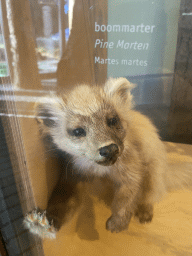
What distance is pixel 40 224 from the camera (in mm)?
766

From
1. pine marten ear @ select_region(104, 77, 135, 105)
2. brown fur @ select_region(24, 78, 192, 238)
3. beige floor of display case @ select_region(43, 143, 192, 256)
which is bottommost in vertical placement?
beige floor of display case @ select_region(43, 143, 192, 256)

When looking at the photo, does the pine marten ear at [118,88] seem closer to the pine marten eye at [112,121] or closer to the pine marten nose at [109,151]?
the pine marten eye at [112,121]

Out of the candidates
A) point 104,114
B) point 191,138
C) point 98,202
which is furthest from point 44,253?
point 191,138

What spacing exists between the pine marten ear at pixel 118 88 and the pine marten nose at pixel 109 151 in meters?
0.19

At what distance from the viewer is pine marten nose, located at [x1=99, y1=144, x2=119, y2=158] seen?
1.95 feet

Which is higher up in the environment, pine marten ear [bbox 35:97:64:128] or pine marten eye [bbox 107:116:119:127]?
pine marten ear [bbox 35:97:64:128]

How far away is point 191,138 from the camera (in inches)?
39.0

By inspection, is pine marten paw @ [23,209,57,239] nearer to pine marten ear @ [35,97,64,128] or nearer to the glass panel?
the glass panel

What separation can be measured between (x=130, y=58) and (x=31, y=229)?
728mm

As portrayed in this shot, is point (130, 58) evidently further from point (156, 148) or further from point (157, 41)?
point (156, 148)

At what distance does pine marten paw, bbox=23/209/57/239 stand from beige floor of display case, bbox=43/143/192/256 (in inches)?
1.2

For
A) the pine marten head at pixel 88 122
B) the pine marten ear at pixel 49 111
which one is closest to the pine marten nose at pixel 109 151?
the pine marten head at pixel 88 122

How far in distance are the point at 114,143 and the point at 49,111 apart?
23 centimetres

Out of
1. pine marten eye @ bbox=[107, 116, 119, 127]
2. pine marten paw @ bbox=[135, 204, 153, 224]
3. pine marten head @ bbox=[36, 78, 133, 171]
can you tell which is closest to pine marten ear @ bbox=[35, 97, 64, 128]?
pine marten head @ bbox=[36, 78, 133, 171]
